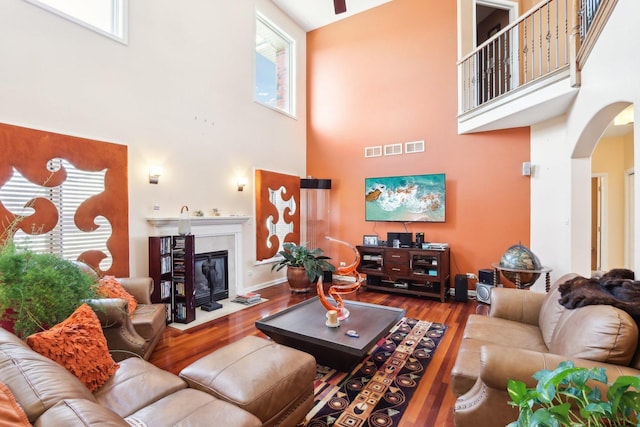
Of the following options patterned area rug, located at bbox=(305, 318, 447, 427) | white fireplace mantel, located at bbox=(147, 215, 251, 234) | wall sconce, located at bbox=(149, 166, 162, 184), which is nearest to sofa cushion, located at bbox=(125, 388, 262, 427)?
patterned area rug, located at bbox=(305, 318, 447, 427)

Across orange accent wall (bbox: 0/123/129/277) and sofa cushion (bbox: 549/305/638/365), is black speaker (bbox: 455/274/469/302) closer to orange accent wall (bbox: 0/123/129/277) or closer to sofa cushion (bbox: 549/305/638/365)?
sofa cushion (bbox: 549/305/638/365)

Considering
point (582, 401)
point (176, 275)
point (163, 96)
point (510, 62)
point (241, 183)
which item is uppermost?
point (510, 62)

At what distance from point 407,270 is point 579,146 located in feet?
9.18

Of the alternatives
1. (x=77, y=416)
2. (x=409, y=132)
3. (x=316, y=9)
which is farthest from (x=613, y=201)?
(x=77, y=416)

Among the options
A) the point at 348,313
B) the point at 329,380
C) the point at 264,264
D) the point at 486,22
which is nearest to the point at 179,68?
the point at 264,264

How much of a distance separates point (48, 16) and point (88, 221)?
83.6 inches

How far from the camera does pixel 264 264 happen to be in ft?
18.8

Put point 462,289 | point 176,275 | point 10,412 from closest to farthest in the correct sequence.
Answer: point 10,412, point 176,275, point 462,289

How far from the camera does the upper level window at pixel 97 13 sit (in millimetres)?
3203

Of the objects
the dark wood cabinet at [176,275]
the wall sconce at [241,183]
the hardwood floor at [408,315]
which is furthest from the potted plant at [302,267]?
the dark wood cabinet at [176,275]

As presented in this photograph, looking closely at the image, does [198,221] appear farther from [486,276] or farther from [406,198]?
[486,276]

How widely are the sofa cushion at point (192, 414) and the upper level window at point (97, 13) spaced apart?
12.9 ft

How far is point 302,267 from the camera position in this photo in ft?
17.3

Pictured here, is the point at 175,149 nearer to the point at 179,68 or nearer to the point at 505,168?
the point at 179,68
